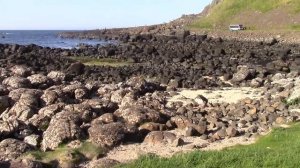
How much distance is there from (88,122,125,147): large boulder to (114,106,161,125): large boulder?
177 centimetres

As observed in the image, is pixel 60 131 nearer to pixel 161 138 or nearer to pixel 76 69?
pixel 161 138

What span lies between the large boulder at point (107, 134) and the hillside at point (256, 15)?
76.3 meters

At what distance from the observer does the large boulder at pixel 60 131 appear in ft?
61.1

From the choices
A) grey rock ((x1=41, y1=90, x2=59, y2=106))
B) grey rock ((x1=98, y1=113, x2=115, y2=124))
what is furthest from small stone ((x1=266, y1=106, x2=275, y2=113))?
grey rock ((x1=41, y1=90, x2=59, y2=106))

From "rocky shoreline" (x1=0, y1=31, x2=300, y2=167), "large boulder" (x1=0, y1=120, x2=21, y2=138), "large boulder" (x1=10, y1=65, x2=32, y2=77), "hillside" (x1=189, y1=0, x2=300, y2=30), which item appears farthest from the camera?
"hillside" (x1=189, y1=0, x2=300, y2=30)

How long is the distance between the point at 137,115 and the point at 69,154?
4.68 metres

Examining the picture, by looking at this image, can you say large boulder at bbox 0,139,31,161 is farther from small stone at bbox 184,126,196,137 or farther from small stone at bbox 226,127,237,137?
small stone at bbox 226,127,237,137

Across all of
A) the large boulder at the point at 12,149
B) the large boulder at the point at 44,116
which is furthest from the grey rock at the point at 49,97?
the large boulder at the point at 12,149

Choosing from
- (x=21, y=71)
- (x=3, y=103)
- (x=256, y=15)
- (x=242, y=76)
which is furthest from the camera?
(x=256, y=15)

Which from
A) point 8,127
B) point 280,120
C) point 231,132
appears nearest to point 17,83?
point 8,127

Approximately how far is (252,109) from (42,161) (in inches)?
436

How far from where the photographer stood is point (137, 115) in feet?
69.7

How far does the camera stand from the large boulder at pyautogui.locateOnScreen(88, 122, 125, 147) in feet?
60.8

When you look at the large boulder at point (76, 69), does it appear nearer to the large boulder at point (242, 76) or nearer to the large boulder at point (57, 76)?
the large boulder at point (57, 76)
